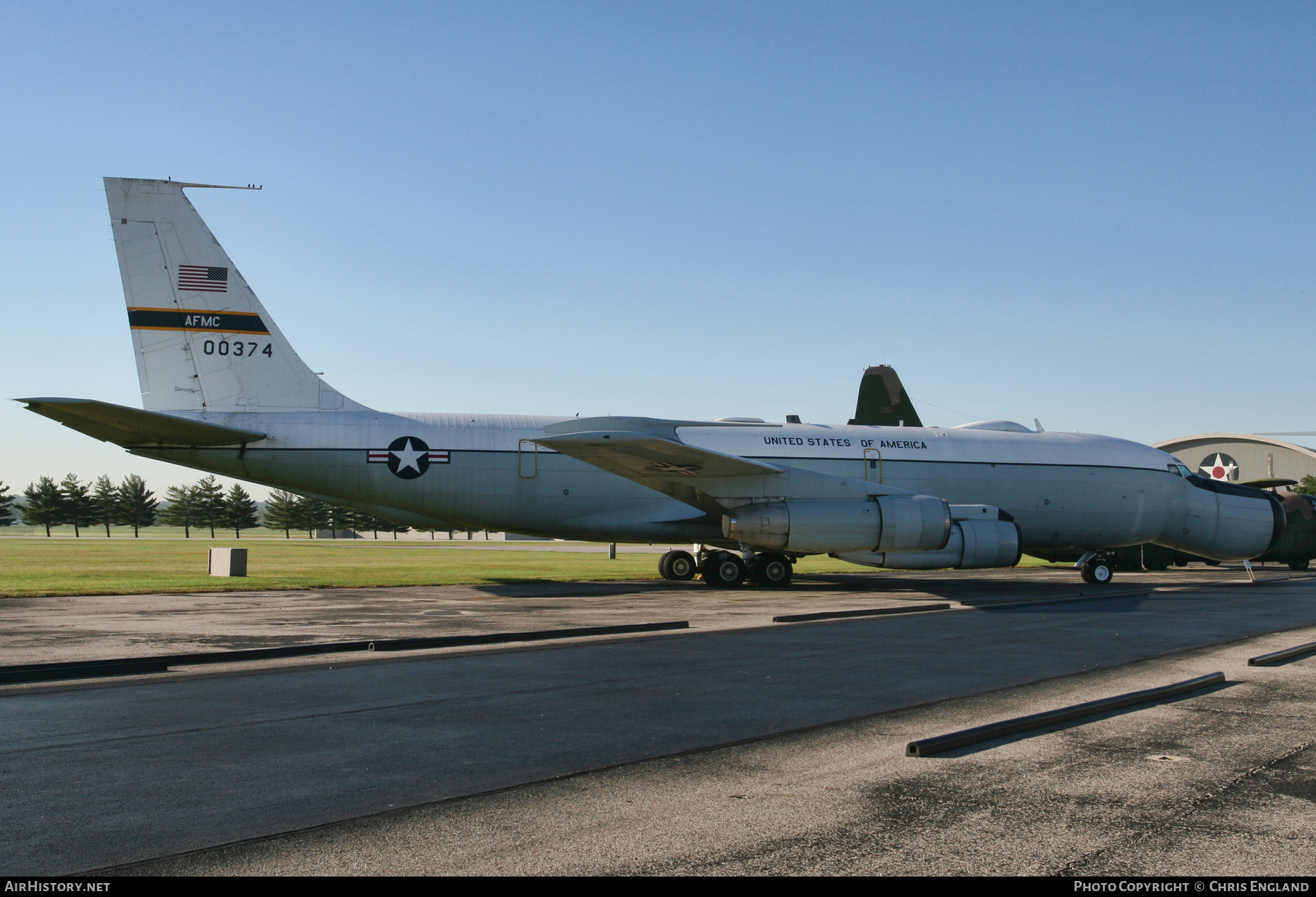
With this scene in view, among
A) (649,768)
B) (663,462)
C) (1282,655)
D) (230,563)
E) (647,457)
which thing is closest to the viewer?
(649,768)

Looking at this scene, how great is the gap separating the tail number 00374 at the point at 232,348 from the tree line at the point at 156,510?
9145 centimetres

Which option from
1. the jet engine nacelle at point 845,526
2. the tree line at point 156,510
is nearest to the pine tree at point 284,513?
the tree line at point 156,510

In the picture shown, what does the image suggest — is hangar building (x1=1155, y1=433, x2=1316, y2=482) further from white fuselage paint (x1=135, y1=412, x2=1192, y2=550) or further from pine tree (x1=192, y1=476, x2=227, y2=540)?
pine tree (x1=192, y1=476, x2=227, y2=540)

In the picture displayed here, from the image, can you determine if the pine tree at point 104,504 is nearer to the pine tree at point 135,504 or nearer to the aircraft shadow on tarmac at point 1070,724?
the pine tree at point 135,504

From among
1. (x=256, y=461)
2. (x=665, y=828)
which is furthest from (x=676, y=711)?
(x=256, y=461)

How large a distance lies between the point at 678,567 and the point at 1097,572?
1132 cm

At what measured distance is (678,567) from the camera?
26.5 m

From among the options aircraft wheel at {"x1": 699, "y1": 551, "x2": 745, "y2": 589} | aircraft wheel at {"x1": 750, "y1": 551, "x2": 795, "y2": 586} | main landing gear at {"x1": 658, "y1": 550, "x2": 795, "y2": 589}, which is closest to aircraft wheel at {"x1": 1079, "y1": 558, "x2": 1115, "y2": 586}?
main landing gear at {"x1": 658, "y1": 550, "x2": 795, "y2": 589}

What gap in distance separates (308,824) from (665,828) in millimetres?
1695

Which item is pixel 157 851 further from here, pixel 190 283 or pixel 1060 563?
pixel 1060 563

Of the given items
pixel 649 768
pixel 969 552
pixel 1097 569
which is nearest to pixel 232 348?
pixel 969 552

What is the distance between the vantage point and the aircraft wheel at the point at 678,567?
26.4 metres

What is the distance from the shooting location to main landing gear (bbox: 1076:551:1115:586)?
24.8 meters

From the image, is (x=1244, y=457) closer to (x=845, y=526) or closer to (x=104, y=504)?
(x=845, y=526)
